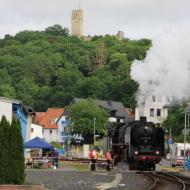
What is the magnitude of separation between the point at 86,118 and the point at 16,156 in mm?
91672

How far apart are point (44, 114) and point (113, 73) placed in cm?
3747

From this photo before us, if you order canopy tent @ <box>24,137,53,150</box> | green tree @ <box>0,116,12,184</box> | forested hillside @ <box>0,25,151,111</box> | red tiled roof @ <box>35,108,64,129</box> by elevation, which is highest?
forested hillside @ <box>0,25,151,111</box>

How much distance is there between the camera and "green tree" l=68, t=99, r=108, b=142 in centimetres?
11125

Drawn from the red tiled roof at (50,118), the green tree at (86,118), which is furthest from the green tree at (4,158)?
the red tiled roof at (50,118)

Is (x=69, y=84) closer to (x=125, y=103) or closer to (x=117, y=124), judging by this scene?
(x=125, y=103)

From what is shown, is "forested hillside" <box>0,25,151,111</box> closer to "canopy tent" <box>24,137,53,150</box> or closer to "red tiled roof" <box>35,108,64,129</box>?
"red tiled roof" <box>35,108,64,129</box>

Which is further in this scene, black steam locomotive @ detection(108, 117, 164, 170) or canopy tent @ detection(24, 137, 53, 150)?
canopy tent @ detection(24, 137, 53, 150)

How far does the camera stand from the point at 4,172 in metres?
20.8

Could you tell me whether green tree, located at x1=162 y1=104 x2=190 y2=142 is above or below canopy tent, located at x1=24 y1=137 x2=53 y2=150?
above

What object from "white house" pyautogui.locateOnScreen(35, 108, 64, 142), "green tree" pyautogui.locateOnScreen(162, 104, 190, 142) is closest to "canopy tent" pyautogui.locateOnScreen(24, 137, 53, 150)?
"green tree" pyautogui.locateOnScreen(162, 104, 190, 142)

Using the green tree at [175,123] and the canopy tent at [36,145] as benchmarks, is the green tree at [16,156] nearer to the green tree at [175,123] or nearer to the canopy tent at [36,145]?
the canopy tent at [36,145]

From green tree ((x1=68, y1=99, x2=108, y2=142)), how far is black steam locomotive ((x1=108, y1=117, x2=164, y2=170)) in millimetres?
66115

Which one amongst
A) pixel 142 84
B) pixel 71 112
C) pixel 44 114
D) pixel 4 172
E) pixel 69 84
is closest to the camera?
pixel 4 172

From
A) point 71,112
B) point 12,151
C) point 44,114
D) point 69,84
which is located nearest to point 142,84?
point 12,151
